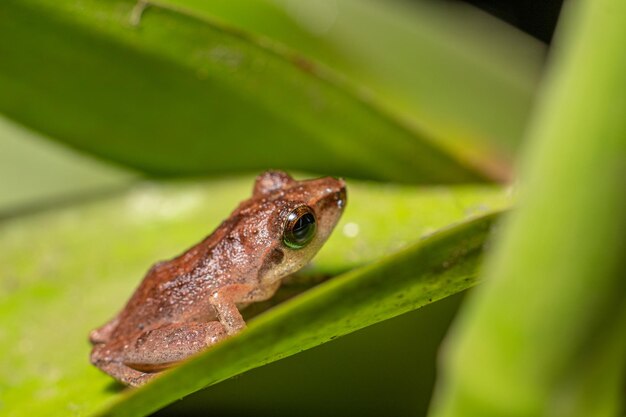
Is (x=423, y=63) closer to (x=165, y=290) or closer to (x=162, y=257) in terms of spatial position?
(x=162, y=257)

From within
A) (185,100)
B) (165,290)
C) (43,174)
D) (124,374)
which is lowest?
(124,374)

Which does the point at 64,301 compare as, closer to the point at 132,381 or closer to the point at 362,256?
the point at 132,381

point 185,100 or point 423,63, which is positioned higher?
point 423,63

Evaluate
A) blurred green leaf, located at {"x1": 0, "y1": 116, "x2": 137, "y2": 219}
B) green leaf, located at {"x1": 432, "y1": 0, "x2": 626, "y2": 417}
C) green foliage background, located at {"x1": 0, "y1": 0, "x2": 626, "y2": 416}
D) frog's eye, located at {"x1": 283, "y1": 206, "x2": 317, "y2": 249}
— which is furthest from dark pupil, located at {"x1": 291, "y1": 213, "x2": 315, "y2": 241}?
green leaf, located at {"x1": 432, "y1": 0, "x2": 626, "y2": 417}

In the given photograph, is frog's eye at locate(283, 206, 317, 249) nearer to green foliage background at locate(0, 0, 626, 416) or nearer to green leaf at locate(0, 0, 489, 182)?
green foliage background at locate(0, 0, 626, 416)

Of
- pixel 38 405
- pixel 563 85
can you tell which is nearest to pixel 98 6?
pixel 38 405

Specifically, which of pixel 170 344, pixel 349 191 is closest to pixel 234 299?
pixel 170 344

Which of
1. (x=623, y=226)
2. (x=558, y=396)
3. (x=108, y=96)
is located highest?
(x=108, y=96)
